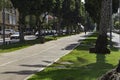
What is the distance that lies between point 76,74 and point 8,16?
97.4 meters

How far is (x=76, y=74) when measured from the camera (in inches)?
603

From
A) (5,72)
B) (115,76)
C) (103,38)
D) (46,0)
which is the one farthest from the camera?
(46,0)

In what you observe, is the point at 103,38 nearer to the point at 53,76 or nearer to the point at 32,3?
the point at 53,76

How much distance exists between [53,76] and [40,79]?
35.0 inches

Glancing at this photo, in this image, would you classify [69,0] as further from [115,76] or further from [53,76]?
[115,76]

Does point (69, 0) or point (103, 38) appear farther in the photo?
point (69, 0)

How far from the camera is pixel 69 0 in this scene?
8150cm

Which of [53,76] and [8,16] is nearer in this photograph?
[53,76]

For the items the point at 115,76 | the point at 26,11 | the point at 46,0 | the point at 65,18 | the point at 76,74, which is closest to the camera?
the point at 115,76

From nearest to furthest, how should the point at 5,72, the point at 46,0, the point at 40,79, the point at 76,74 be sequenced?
the point at 40,79 < the point at 76,74 < the point at 5,72 < the point at 46,0

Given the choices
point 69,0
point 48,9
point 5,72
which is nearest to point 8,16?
point 69,0

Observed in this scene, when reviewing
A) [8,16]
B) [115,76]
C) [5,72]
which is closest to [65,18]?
[8,16]

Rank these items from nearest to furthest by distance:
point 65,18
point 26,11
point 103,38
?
1. point 103,38
2. point 26,11
3. point 65,18

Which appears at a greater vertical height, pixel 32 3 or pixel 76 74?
pixel 32 3
